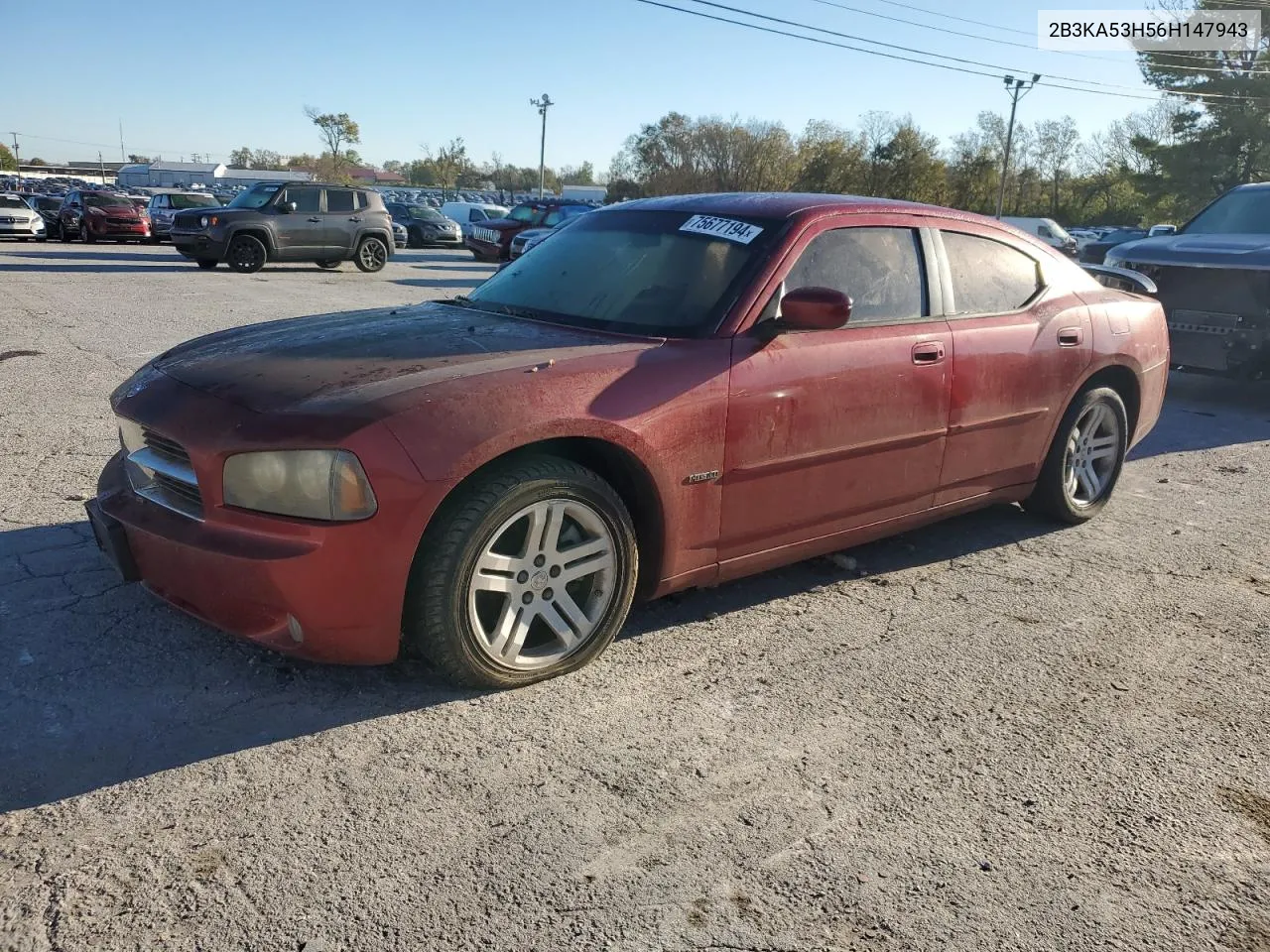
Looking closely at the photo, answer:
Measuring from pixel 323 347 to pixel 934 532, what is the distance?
306 centimetres

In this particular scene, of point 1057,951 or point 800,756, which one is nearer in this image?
point 1057,951

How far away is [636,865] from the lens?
2.29 meters

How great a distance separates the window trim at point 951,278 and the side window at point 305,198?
16.6 metres

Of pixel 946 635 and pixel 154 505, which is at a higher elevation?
pixel 154 505

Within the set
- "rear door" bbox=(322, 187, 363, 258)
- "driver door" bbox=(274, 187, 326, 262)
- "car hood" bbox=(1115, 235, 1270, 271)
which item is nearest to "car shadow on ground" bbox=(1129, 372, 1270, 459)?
"car hood" bbox=(1115, 235, 1270, 271)

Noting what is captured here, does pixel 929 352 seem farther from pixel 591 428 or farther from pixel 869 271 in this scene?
pixel 591 428

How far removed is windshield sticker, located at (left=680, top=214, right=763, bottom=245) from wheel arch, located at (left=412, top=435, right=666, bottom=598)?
1066 mm

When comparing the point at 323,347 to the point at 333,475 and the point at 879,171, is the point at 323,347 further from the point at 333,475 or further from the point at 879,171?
the point at 879,171

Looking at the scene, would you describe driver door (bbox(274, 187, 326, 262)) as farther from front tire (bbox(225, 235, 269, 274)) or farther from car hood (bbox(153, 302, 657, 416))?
car hood (bbox(153, 302, 657, 416))

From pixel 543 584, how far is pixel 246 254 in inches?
679

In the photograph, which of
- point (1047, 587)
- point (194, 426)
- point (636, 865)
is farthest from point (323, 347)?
point (1047, 587)

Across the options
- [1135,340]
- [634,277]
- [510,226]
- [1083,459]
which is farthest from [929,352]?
[510,226]

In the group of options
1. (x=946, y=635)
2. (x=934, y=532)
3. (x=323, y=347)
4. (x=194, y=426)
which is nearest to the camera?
(x=194, y=426)

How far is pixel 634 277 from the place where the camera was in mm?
3846
